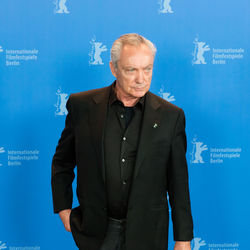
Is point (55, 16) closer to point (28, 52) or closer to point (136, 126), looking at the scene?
point (28, 52)

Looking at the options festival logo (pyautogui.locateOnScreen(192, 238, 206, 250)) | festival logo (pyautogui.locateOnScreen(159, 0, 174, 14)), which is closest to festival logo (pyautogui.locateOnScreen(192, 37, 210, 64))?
festival logo (pyautogui.locateOnScreen(159, 0, 174, 14))

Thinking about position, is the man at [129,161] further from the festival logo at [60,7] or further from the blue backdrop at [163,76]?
the festival logo at [60,7]

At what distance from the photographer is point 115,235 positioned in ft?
6.84

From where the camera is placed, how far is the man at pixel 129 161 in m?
2.01

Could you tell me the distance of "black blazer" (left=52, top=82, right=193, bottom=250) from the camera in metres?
2.03

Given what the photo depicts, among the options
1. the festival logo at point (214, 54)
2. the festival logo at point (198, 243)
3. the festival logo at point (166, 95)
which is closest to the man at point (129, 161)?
the festival logo at point (166, 95)

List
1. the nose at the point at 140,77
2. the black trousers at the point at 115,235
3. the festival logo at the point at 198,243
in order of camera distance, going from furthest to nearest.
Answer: the festival logo at the point at 198,243
the black trousers at the point at 115,235
the nose at the point at 140,77

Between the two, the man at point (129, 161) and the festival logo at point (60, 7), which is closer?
the man at point (129, 161)

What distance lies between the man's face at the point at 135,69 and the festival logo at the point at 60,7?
1.18 m

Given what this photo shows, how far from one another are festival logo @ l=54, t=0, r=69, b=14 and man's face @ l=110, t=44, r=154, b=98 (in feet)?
3.86

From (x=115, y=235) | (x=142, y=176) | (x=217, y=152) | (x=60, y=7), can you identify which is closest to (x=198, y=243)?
(x=217, y=152)

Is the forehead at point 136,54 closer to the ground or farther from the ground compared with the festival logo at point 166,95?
farther from the ground

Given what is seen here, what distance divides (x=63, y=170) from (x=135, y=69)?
73cm

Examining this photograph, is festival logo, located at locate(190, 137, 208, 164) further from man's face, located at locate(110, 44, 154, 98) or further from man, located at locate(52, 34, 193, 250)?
man's face, located at locate(110, 44, 154, 98)
